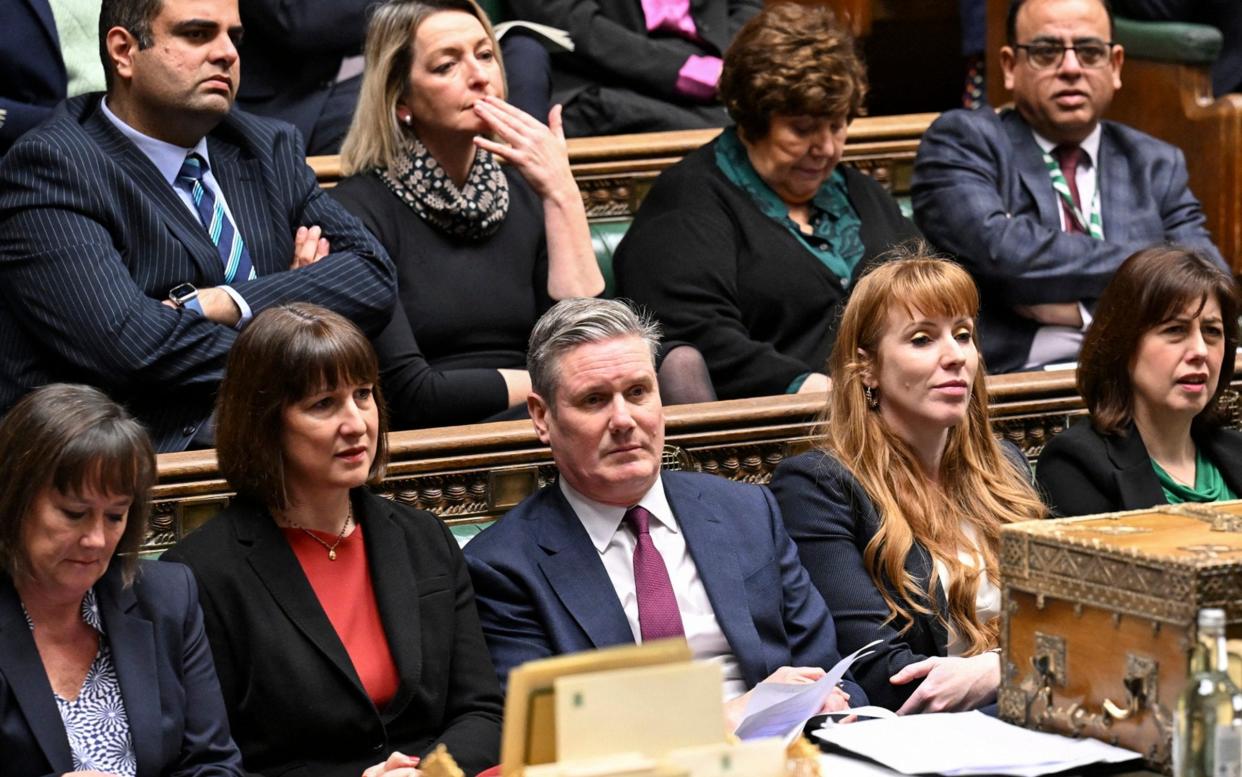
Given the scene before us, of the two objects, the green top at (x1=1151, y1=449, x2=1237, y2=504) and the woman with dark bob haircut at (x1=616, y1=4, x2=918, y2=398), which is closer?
the green top at (x1=1151, y1=449, x2=1237, y2=504)

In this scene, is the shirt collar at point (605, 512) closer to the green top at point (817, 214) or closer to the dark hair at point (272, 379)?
the dark hair at point (272, 379)

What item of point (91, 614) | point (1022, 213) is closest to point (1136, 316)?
point (1022, 213)

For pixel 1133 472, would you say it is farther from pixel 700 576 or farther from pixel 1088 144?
pixel 1088 144

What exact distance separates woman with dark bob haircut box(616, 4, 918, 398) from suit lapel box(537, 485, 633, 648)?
1.00 m

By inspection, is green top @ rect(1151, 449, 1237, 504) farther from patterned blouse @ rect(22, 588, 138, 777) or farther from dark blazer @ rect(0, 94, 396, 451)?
patterned blouse @ rect(22, 588, 138, 777)

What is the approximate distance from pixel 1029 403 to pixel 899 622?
897mm

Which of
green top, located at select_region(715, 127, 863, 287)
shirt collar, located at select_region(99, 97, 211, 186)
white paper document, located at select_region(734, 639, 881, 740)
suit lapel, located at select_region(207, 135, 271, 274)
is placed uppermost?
shirt collar, located at select_region(99, 97, 211, 186)

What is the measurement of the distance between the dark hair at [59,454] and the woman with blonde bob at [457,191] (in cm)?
132

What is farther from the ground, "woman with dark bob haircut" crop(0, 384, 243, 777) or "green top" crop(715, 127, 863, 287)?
"green top" crop(715, 127, 863, 287)

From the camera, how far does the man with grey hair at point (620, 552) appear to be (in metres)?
2.67

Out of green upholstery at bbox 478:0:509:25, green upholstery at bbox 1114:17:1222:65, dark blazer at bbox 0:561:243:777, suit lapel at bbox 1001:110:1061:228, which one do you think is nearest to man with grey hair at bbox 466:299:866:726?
dark blazer at bbox 0:561:243:777

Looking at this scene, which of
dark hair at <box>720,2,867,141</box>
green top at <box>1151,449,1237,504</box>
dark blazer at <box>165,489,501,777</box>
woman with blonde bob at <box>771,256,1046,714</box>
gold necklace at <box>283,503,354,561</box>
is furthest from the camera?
dark hair at <box>720,2,867,141</box>

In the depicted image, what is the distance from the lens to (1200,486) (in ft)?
10.5

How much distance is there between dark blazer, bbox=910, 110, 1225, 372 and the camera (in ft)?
13.0
